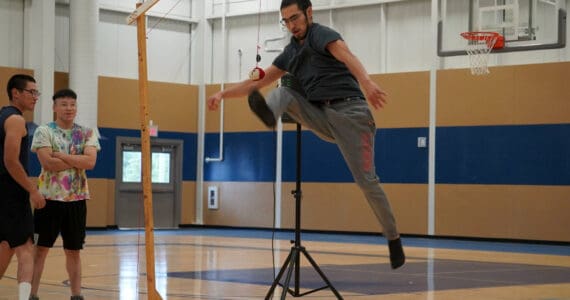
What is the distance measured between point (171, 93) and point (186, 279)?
15.4 metres

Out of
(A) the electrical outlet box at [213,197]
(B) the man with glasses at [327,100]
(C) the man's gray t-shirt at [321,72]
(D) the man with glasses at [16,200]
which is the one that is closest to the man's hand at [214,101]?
(B) the man with glasses at [327,100]

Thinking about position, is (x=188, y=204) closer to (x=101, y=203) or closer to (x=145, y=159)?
(x=101, y=203)

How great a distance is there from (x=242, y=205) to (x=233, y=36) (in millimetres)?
5234

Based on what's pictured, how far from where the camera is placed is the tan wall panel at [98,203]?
2386 centimetres

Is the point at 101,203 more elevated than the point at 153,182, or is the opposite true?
the point at 153,182

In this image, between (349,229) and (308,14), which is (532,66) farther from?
(308,14)

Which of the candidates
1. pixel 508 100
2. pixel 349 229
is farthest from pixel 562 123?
pixel 349 229

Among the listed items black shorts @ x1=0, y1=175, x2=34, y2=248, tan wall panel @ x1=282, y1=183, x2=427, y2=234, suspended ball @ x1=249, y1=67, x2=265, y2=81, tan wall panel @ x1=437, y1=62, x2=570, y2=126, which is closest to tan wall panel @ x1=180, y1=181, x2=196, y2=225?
tan wall panel @ x1=282, y1=183, x2=427, y2=234

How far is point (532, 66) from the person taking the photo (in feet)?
67.9

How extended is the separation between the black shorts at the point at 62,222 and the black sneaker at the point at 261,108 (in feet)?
7.62

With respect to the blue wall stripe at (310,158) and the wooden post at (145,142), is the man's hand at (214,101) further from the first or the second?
the blue wall stripe at (310,158)

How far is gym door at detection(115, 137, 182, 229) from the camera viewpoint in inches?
972

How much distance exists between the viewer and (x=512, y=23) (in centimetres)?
1925

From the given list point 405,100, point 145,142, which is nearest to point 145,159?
point 145,142
